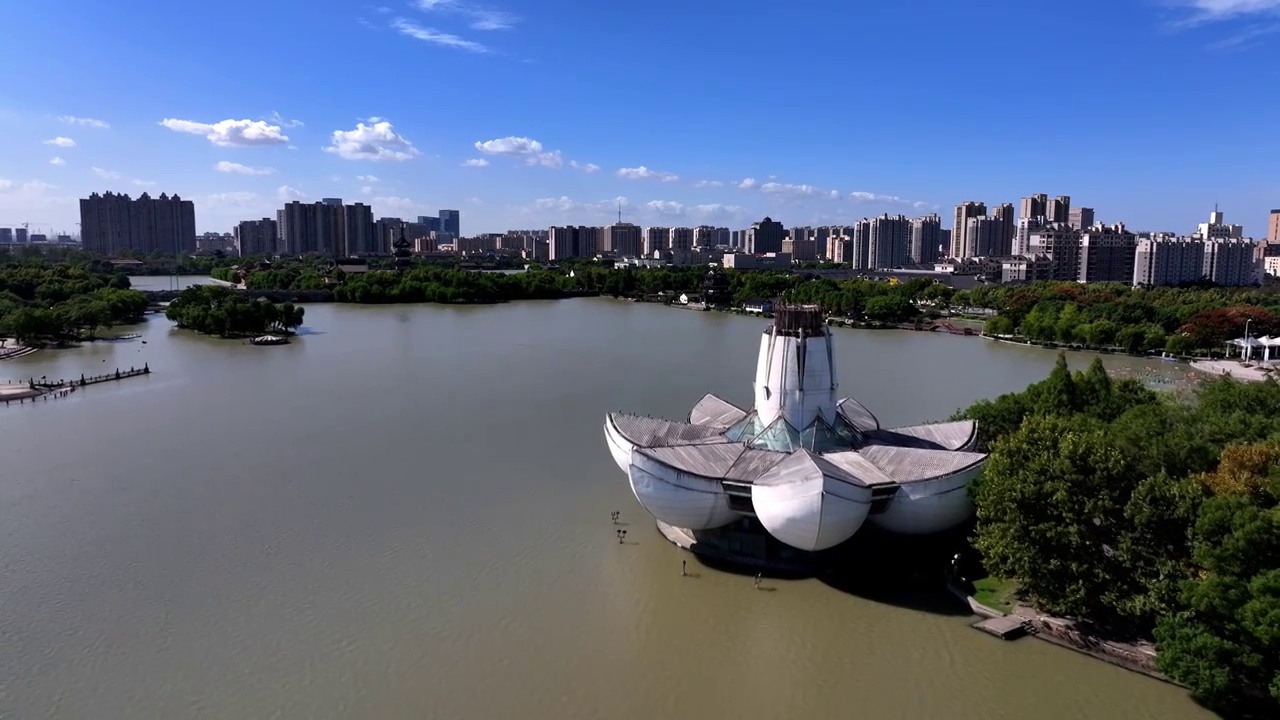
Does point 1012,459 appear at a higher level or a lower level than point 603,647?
higher

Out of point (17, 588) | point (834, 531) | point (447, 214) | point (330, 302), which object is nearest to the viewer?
point (834, 531)

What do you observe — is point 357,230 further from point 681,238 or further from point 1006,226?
point 1006,226

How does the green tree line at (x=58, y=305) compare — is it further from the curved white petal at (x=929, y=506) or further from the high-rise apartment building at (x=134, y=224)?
the high-rise apartment building at (x=134, y=224)

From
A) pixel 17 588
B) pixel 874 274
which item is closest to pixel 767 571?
pixel 17 588

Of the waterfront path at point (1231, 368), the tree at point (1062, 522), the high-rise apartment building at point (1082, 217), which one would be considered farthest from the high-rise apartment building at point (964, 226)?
the tree at point (1062, 522)

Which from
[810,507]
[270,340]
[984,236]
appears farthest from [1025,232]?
[810,507]

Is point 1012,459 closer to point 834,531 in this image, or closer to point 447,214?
point 834,531

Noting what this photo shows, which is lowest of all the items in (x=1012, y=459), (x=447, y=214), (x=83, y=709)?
(x=83, y=709)
